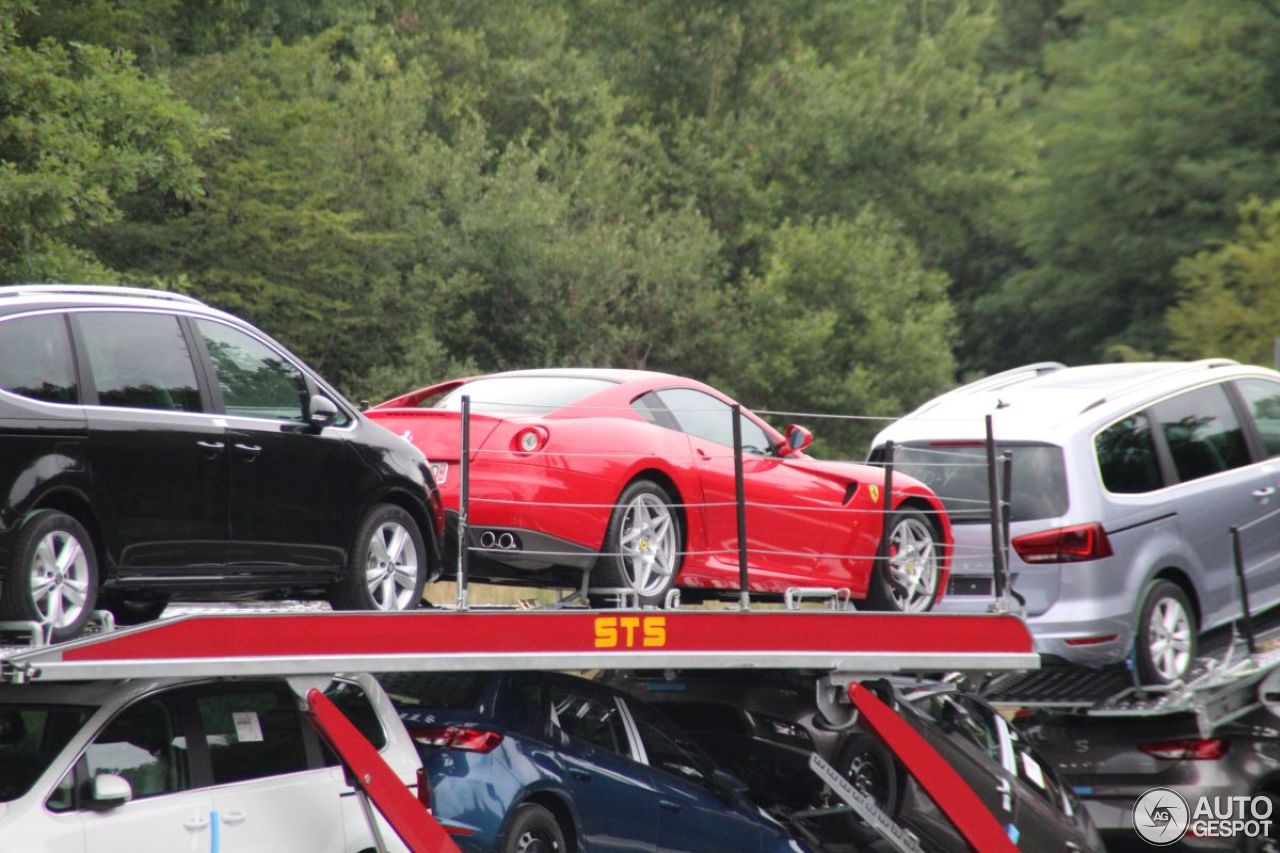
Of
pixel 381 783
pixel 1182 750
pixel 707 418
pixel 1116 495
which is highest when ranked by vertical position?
pixel 707 418

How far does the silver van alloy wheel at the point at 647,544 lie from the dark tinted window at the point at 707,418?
2.11 ft

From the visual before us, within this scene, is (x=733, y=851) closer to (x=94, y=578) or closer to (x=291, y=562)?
(x=291, y=562)

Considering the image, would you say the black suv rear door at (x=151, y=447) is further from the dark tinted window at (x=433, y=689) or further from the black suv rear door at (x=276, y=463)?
the dark tinted window at (x=433, y=689)

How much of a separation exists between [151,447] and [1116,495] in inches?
251

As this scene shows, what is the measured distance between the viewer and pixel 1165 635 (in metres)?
11.9

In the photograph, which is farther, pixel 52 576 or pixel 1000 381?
pixel 1000 381

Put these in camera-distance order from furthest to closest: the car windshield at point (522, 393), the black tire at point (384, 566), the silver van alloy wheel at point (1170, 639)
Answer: the silver van alloy wheel at point (1170, 639) → the car windshield at point (522, 393) → the black tire at point (384, 566)

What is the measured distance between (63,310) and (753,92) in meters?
31.9

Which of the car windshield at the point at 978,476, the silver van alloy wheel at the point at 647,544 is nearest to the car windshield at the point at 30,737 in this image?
the silver van alloy wheel at the point at 647,544

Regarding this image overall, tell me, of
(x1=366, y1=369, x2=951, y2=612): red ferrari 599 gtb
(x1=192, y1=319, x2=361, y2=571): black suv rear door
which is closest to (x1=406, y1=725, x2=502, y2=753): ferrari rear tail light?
(x1=192, y1=319, x2=361, y2=571): black suv rear door

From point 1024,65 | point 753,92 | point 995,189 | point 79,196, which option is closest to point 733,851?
point 79,196

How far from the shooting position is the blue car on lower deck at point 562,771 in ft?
28.7

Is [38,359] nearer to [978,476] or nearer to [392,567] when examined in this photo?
[392,567]

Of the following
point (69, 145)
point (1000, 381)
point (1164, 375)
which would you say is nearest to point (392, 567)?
point (1000, 381)
